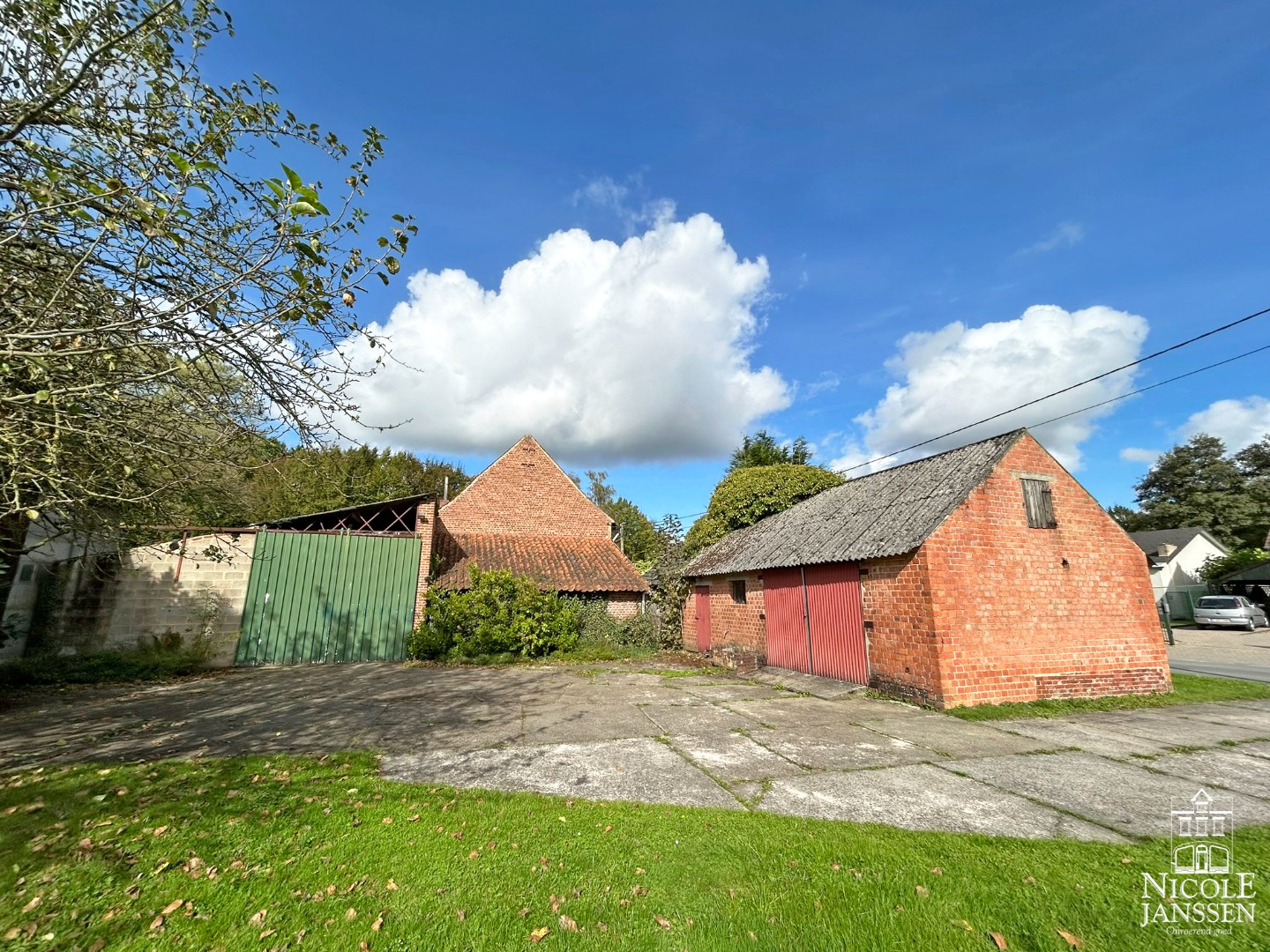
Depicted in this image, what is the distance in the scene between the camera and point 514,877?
11.5 feet

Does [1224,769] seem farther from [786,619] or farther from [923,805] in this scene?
[786,619]

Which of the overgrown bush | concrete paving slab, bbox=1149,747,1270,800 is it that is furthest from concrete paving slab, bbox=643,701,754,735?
the overgrown bush

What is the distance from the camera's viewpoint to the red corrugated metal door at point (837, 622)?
1102cm

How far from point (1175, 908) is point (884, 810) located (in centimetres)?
194

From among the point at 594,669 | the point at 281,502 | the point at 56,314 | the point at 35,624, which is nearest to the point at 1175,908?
the point at 56,314

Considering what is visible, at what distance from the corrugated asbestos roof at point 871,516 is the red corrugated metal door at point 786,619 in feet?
1.37

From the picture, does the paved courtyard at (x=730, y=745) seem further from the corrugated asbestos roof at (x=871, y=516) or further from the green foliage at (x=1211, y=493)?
the green foliage at (x=1211, y=493)

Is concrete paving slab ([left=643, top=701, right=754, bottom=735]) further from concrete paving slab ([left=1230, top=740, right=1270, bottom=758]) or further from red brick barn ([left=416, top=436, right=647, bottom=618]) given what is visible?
red brick barn ([left=416, top=436, right=647, bottom=618])

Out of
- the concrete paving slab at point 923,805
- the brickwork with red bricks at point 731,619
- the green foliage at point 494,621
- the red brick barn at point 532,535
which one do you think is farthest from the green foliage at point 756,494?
the concrete paving slab at point 923,805

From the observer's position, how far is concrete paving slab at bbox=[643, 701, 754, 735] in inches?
310

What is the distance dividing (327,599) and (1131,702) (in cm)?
1885

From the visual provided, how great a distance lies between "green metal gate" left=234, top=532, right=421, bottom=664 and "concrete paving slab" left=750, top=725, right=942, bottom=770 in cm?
1139

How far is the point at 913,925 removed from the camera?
3.05m

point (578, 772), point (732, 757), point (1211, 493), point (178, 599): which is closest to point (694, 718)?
point (732, 757)
